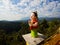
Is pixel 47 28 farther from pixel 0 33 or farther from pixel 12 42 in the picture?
pixel 0 33

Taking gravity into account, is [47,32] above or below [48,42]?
below

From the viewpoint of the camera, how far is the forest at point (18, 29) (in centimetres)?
253

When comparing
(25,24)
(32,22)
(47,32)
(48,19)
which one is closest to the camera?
(32,22)

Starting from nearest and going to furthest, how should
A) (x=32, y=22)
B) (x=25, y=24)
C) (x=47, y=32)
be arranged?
(x=32, y=22) → (x=47, y=32) → (x=25, y=24)

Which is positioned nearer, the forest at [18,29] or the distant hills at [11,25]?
the forest at [18,29]

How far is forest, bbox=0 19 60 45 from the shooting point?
8.29 ft

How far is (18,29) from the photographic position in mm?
2818

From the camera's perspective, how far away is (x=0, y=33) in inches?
107

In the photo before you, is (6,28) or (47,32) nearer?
(47,32)

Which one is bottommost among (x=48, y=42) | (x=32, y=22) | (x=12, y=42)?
(x=12, y=42)

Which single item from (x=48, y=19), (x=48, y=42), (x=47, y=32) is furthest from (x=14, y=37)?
(x=48, y=42)

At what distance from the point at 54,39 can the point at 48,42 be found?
61 mm

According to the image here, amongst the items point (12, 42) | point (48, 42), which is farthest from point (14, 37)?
point (48, 42)

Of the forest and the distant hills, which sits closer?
the forest
